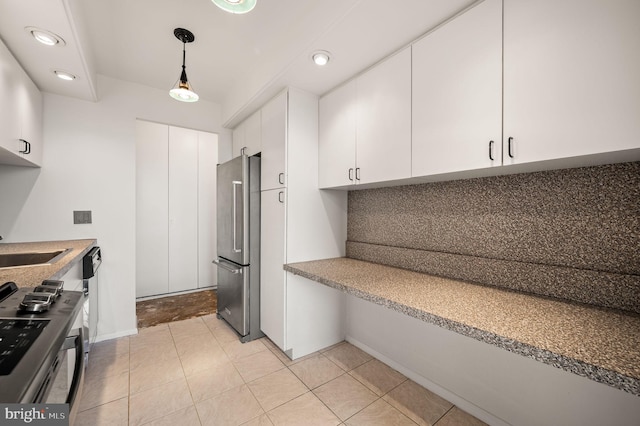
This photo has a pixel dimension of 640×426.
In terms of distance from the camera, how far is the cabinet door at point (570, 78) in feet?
2.93

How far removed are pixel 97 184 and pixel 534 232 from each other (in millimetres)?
3437

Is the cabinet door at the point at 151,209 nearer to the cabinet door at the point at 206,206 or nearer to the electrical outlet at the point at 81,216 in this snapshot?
Result: the cabinet door at the point at 206,206

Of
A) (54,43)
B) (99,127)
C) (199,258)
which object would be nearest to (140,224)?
(199,258)

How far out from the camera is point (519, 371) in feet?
4.62

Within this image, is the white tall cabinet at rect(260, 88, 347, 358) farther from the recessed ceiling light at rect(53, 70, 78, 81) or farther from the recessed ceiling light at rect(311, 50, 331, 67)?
the recessed ceiling light at rect(53, 70, 78, 81)

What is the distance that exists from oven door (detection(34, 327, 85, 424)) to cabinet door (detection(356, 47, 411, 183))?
1621 millimetres

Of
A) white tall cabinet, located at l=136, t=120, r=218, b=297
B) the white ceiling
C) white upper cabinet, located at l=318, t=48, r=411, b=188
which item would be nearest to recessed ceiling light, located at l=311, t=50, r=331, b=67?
the white ceiling

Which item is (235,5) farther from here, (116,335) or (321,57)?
(116,335)

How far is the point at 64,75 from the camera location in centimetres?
199

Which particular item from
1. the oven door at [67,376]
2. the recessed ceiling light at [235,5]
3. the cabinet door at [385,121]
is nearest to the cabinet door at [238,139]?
the cabinet door at [385,121]

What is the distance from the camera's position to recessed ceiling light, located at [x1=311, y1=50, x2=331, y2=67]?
1714mm

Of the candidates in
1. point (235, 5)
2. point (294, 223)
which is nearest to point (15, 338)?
point (235, 5)

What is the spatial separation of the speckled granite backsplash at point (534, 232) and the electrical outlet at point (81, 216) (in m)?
2.72

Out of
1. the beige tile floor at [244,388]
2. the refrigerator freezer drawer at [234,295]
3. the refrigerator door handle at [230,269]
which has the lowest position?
the beige tile floor at [244,388]
